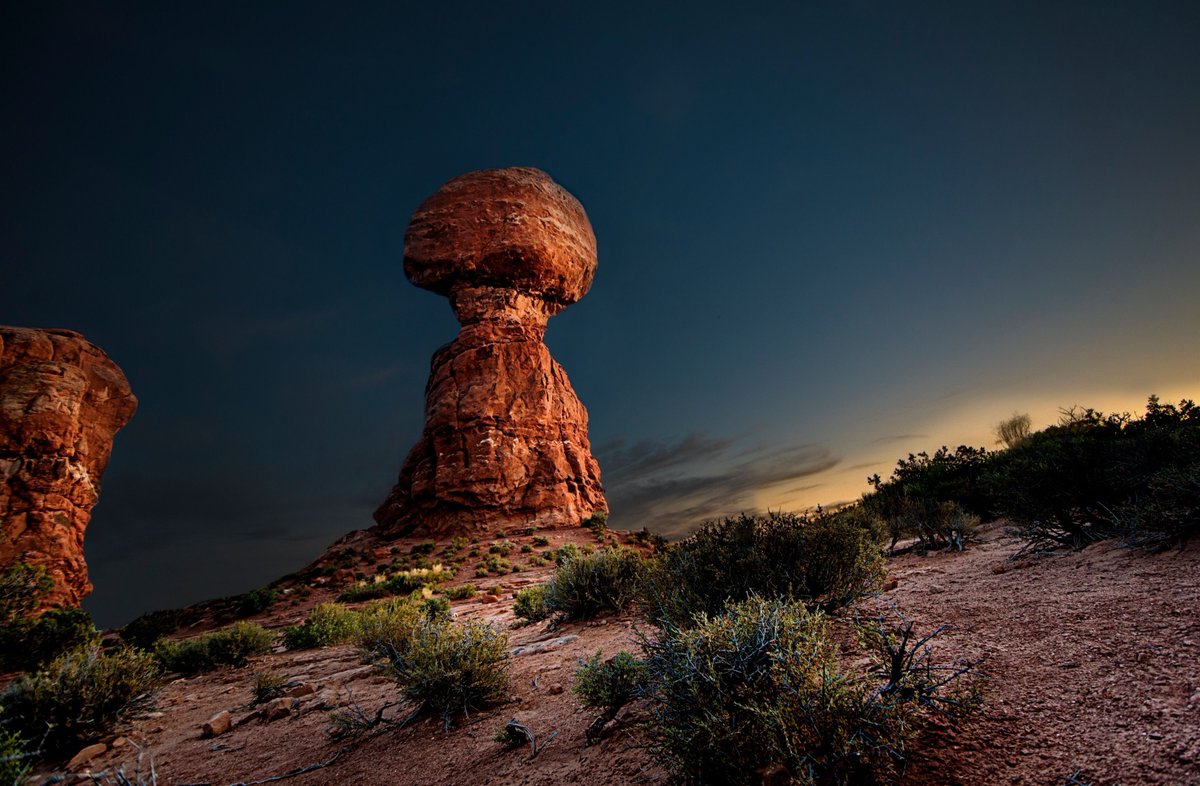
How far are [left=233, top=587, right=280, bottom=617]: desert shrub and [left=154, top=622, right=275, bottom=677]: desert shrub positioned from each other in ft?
32.8

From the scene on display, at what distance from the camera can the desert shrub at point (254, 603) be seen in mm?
16359

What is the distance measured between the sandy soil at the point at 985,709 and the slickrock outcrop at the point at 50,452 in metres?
18.2

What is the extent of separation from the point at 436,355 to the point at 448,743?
31.1 meters

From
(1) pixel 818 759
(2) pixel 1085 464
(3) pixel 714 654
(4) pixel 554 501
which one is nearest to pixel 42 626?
(3) pixel 714 654

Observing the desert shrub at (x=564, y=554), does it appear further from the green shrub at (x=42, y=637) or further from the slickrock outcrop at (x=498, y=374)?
the green shrub at (x=42, y=637)

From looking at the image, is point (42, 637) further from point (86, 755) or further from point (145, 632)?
point (86, 755)

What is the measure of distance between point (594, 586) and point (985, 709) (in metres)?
4.76

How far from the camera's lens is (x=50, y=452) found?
58.3 feet

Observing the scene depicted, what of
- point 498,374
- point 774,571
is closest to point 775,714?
point 774,571

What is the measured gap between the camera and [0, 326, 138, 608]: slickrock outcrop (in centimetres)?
1655

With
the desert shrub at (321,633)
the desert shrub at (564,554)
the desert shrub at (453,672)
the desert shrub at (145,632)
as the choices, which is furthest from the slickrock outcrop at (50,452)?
the desert shrub at (453,672)

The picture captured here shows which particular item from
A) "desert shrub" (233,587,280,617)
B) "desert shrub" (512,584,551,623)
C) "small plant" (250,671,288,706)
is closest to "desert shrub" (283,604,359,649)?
"small plant" (250,671,288,706)

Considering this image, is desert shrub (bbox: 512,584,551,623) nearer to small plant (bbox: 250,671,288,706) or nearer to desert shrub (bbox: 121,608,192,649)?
small plant (bbox: 250,671,288,706)

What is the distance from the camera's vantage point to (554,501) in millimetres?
26984
